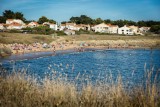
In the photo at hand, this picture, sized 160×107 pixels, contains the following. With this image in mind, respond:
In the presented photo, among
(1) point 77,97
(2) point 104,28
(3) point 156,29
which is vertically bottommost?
(3) point 156,29

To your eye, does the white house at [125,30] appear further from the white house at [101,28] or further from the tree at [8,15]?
the tree at [8,15]

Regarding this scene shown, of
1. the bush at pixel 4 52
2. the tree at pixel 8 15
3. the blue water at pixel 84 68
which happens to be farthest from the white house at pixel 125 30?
the bush at pixel 4 52

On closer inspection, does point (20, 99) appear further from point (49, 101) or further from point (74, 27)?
point (74, 27)

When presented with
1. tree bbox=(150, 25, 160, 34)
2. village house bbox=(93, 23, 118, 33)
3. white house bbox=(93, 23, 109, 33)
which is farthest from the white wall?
tree bbox=(150, 25, 160, 34)

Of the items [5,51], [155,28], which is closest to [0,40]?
[5,51]

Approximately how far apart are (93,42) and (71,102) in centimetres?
7293

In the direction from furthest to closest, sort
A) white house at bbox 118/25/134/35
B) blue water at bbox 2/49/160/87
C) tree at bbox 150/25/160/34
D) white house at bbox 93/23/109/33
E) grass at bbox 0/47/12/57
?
white house at bbox 118/25/134/35
tree at bbox 150/25/160/34
white house at bbox 93/23/109/33
grass at bbox 0/47/12/57
blue water at bbox 2/49/160/87

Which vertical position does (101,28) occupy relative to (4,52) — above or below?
above

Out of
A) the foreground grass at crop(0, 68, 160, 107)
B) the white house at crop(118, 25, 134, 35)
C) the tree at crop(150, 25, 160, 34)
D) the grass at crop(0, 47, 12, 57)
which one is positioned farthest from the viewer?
the white house at crop(118, 25, 134, 35)

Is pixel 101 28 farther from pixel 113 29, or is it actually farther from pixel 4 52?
pixel 4 52

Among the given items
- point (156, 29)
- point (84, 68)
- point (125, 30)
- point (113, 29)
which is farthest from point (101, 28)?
point (84, 68)

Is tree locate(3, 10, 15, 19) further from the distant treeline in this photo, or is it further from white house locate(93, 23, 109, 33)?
white house locate(93, 23, 109, 33)

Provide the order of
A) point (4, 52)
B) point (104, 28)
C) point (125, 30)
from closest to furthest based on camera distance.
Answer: point (4, 52) → point (104, 28) → point (125, 30)

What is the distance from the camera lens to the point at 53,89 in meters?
8.57
